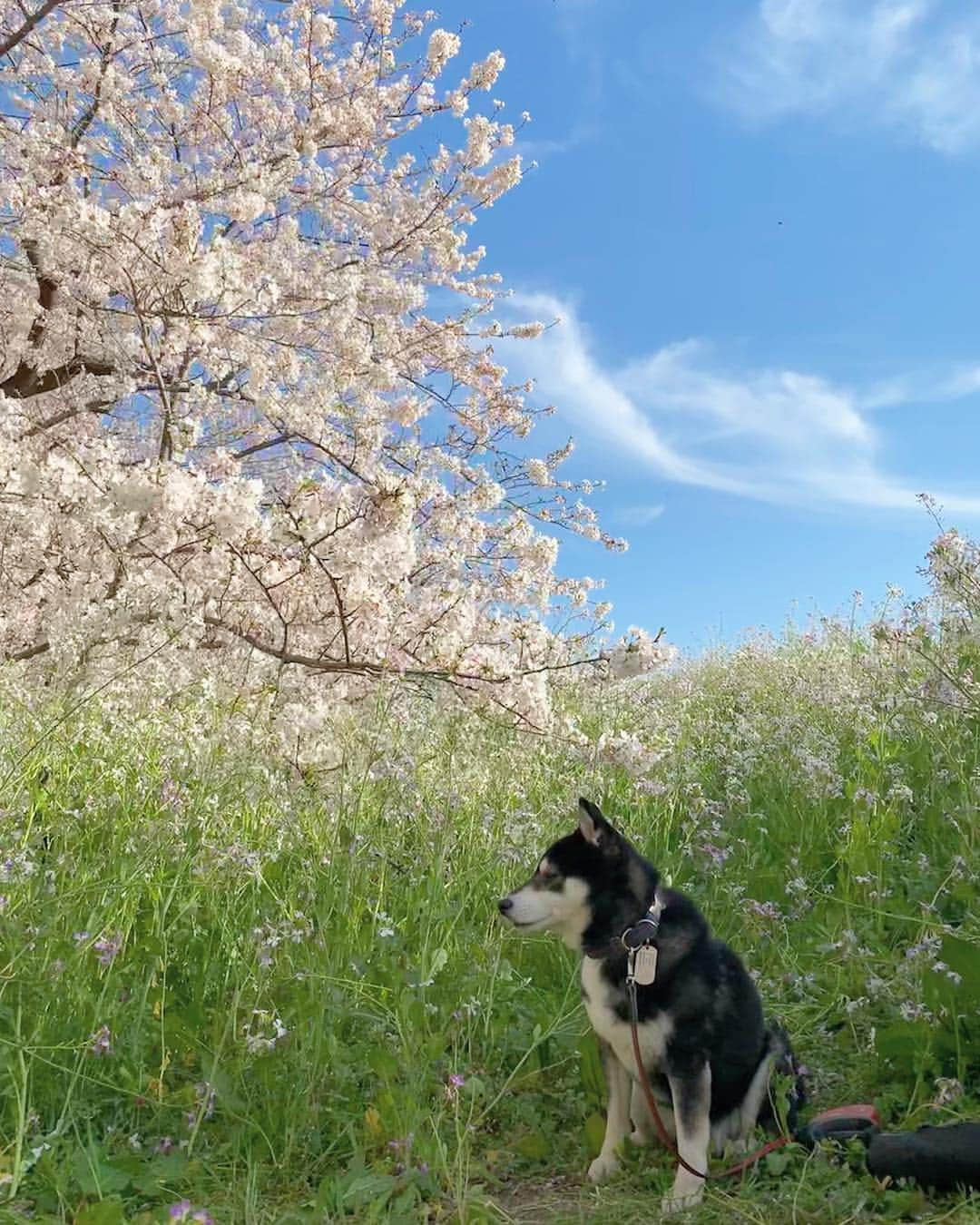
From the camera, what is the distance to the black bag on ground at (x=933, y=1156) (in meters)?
3.03

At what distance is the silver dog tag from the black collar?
4cm

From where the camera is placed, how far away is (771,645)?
49.8ft

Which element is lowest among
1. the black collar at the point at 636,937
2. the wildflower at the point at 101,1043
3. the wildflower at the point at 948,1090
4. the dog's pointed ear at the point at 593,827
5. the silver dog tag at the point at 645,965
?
the wildflower at the point at 101,1043

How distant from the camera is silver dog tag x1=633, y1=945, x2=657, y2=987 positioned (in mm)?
3291

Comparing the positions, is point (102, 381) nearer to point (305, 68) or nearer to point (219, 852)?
point (305, 68)

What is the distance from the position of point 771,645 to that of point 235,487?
10579mm

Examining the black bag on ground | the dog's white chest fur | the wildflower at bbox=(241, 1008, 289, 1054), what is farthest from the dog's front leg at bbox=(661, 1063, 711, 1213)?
the wildflower at bbox=(241, 1008, 289, 1054)

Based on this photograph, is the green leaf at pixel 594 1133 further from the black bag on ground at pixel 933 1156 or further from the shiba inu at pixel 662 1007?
the black bag on ground at pixel 933 1156

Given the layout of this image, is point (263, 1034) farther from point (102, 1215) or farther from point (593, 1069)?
point (593, 1069)

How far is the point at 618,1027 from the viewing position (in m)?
3.31

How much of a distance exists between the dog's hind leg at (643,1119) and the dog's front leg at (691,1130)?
24 centimetres

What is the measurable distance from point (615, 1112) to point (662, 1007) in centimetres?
48

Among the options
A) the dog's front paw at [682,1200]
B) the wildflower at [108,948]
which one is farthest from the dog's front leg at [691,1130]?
the wildflower at [108,948]

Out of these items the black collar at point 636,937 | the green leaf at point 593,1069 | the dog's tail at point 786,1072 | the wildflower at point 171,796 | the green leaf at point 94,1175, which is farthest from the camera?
the wildflower at point 171,796
